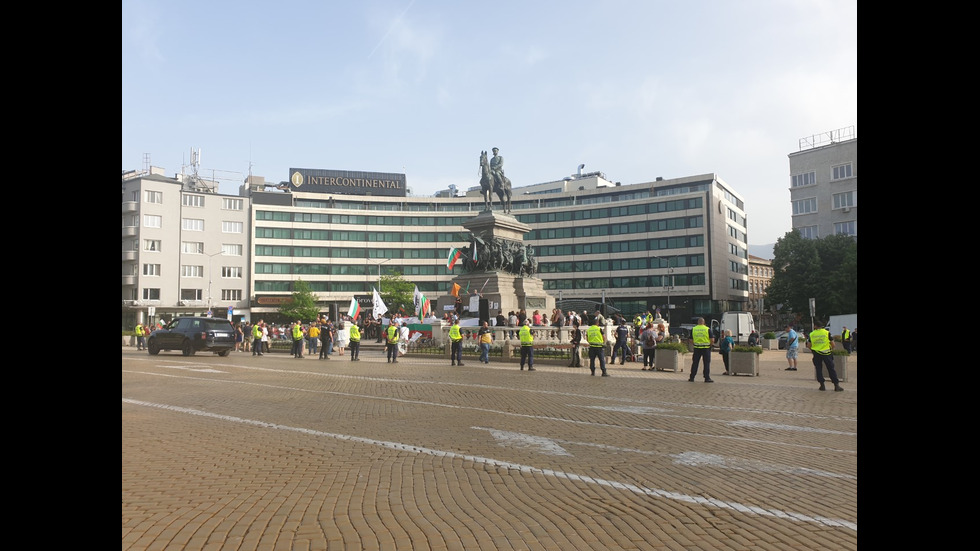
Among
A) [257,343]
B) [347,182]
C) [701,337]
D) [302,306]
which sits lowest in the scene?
[257,343]

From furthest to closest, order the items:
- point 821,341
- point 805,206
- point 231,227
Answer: point 231,227 → point 805,206 → point 821,341

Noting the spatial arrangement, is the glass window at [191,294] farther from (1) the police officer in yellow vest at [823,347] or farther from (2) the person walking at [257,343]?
(1) the police officer in yellow vest at [823,347]

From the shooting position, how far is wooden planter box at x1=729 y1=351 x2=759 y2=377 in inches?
846

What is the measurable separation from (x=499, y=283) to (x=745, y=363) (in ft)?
47.3

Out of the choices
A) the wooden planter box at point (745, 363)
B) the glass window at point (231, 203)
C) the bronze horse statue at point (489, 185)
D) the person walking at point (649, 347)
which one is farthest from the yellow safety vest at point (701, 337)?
the glass window at point (231, 203)

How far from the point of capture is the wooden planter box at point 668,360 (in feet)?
76.4

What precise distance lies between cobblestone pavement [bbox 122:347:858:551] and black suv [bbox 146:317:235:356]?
679 inches

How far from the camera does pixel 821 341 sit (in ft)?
54.5

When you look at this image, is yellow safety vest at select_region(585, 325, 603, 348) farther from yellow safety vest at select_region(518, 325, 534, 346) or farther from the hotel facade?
the hotel facade

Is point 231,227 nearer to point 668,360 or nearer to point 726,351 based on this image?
point 668,360

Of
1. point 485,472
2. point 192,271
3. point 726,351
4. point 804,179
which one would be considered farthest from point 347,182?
point 485,472

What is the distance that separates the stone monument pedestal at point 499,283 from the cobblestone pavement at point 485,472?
1876 centimetres
